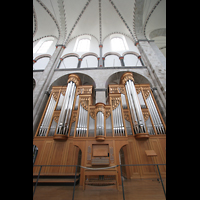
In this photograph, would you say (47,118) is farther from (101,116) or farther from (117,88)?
(117,88)

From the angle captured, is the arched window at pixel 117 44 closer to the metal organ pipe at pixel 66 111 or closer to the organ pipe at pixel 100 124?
the metal organ pipe at pixel 66 111

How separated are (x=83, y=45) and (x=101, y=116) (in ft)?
28.2

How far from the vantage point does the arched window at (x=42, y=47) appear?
997 cm

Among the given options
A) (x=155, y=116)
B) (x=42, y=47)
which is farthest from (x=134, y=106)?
(x=42, y=47)

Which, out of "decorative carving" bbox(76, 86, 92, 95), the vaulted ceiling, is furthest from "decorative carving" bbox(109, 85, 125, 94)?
the vaulted ceiling

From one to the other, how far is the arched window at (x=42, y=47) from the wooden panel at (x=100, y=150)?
977 cm

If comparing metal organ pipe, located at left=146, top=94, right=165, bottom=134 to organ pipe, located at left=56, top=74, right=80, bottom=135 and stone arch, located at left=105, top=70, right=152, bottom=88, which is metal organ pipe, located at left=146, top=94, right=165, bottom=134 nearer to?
stone arch, located at left=105, top=70, right=152, bottom=88

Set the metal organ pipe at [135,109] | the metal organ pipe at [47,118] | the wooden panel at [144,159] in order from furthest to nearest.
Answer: the metal organ pipe at [47,118] → the metal organ pipe at [135,109] → the wooden panel at [144,159]

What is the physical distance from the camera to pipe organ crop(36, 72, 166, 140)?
430 cm

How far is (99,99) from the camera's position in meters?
6.01

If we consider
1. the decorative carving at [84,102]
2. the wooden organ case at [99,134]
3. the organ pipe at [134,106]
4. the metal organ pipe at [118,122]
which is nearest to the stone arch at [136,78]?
the organ pipe at [134,106]
